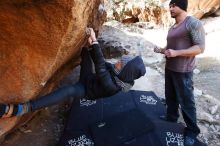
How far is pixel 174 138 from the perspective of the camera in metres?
4.84

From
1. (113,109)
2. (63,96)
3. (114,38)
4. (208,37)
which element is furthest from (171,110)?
(208,37)

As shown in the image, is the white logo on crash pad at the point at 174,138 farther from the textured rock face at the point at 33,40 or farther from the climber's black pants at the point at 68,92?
the textured rock face at the point at 33,40

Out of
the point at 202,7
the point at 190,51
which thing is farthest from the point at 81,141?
the point at 202,7

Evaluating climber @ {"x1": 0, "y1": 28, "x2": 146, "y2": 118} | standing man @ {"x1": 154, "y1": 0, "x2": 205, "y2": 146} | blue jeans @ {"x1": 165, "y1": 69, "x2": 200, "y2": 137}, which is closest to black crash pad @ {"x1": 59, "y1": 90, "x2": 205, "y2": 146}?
blue jeans @ {"x1": 165, "y1": 69, "x2": 200, "y2": 137}

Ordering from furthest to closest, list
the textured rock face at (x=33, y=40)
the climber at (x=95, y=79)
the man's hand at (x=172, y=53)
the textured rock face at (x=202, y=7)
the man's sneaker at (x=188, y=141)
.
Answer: the textured rock face at (x=202, y=7)
the man's sneaker at (x=188, y=141)
the man's hand at (x=172, y=53)
the climber at (x=95, y=79)
the textured rock face at (x=33, y=40)

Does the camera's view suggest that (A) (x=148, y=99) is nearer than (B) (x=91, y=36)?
No

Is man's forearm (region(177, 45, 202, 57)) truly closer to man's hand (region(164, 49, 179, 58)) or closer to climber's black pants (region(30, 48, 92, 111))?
man's hand (region(164, 49, 179, 58))

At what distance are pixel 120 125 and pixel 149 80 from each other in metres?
2.27

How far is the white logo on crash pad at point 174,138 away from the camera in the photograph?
4762 mm

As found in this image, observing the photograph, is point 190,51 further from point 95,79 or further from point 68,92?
point 68,92

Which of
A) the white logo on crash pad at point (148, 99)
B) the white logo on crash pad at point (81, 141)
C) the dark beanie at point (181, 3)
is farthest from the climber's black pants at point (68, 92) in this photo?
the white logo on crash pad at point (148, 99)

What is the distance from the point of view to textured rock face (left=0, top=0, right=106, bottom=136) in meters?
3.85

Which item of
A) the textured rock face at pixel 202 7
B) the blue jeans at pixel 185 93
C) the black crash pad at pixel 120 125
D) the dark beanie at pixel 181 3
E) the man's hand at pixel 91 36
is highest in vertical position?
the dark beanie at pixel 181 3

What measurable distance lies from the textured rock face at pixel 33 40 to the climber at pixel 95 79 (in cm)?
26
